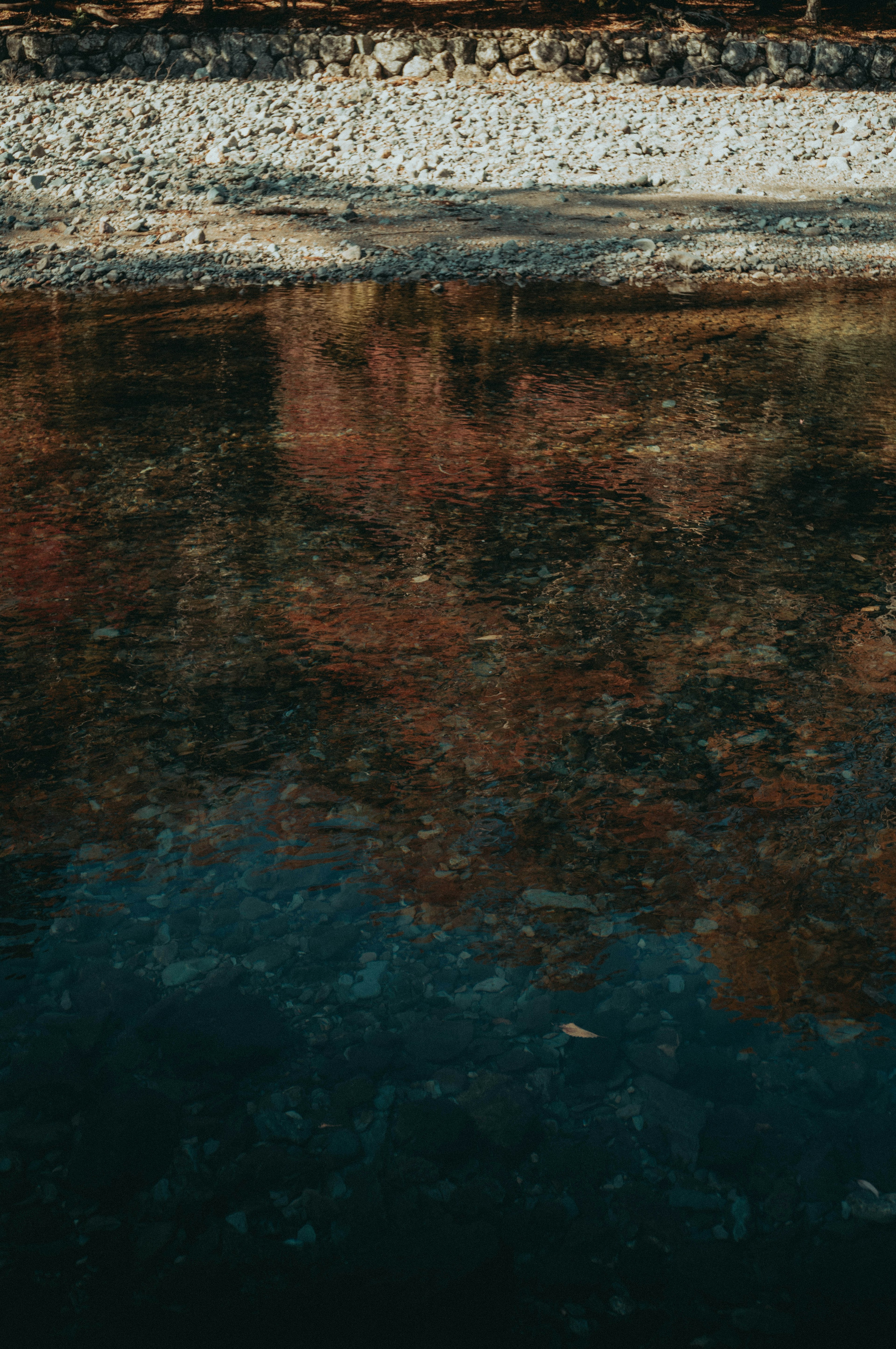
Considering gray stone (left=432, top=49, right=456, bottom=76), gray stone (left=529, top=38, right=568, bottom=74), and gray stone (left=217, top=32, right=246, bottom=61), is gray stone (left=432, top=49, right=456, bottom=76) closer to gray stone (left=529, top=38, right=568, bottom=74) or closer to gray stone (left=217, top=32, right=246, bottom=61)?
gray stone (left=529, top=38, right=568, bottom=74)

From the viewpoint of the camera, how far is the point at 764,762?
5.02m

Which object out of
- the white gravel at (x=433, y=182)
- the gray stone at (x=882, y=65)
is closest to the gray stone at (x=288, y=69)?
the white gravel at (x=433, y=182)

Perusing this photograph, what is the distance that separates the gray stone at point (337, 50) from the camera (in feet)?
81.8

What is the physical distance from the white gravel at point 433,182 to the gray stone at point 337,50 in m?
1.39

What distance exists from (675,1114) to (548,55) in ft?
88.0

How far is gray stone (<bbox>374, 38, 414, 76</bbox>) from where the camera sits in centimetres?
2461

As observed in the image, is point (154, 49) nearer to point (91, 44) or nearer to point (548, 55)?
point (91, 44)

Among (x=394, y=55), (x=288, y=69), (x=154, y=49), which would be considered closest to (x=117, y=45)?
(x=154, y=49)

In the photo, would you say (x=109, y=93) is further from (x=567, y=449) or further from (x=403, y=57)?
(x=567, y=449)

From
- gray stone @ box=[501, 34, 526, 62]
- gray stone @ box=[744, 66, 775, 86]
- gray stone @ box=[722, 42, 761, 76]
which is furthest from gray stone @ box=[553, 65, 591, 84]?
gray stone @ box=[744, 66, 775, 86]

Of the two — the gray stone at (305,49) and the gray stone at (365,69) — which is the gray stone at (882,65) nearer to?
the gray stone at (365,69)

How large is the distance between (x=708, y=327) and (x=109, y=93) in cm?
1805

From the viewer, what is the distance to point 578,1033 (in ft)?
11.8

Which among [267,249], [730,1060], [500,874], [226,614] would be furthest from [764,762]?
[267,249]
